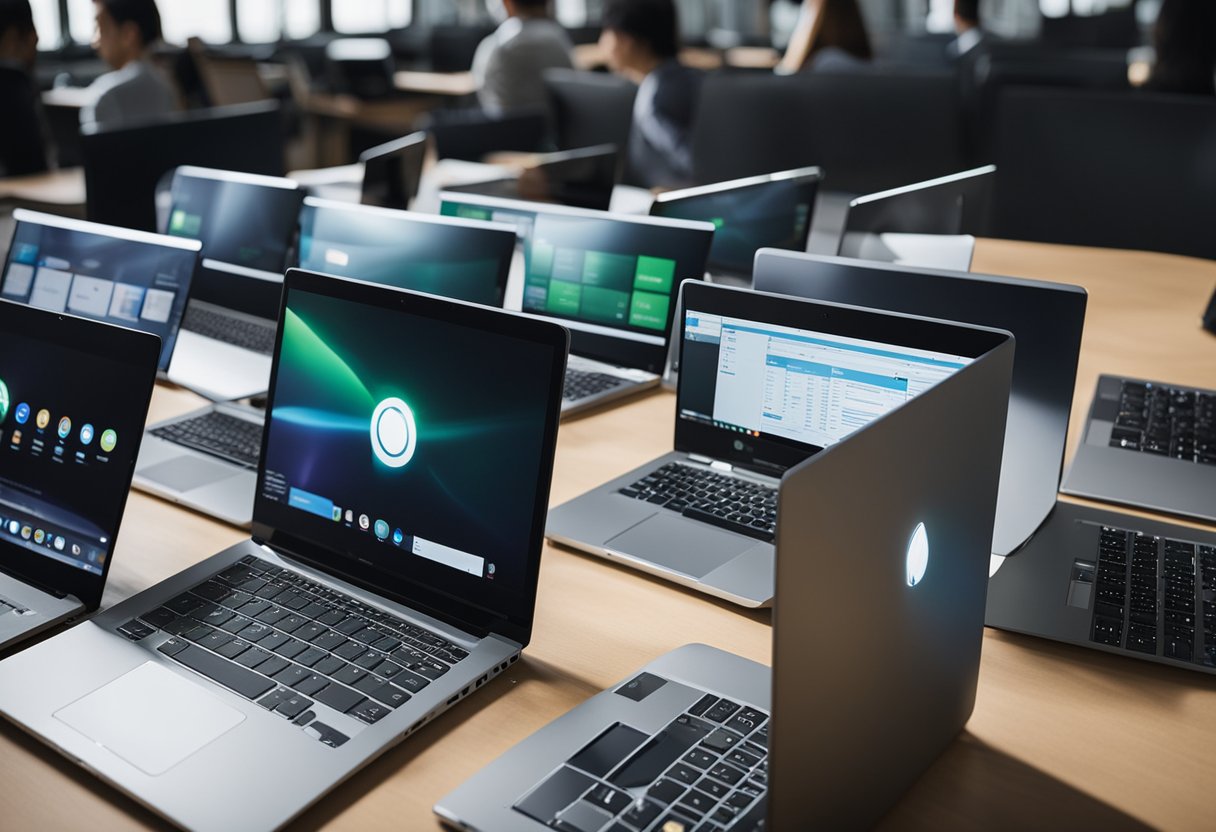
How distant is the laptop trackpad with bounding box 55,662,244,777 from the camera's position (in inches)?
37.2

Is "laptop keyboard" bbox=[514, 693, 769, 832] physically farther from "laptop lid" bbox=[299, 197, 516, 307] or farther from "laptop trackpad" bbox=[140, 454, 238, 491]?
"laptop lid" bbox=[299, 197, 516, 307]

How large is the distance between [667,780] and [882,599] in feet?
0.76

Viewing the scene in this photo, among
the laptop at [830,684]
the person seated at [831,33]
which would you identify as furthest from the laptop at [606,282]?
the person seated at [831,33]

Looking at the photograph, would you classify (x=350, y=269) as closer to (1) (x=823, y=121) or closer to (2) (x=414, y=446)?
(2) (x=414, y=446)

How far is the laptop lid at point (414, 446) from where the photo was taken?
3.51 feet

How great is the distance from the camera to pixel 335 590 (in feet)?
3.88

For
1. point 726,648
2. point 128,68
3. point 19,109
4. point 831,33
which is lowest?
point 726,648

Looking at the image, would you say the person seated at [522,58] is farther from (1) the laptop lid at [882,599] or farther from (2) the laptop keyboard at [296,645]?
(1) the laptop lid at [882,599]

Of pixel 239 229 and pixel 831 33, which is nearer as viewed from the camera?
pixel 239 229

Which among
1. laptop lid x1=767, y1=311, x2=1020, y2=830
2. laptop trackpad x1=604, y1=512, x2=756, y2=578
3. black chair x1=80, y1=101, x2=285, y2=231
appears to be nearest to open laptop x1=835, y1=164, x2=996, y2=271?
laptop trackpad x1=604, y1=512, x2=756, y2=578

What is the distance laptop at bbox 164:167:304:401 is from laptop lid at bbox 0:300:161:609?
2.00ft

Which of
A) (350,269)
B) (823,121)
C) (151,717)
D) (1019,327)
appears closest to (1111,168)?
(823,121)

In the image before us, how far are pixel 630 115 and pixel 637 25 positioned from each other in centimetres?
31

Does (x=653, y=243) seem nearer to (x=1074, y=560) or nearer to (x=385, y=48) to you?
(x=1074, y=560)
